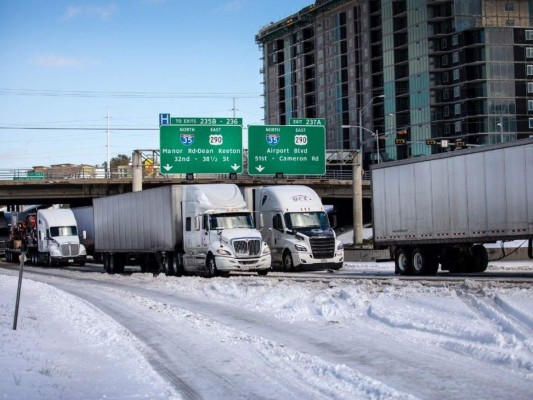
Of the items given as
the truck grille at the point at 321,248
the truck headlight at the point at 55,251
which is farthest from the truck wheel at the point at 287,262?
the truck headlight at the point at 55,251

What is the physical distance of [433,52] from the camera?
123625mm

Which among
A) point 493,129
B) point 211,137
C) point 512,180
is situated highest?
point 493,129

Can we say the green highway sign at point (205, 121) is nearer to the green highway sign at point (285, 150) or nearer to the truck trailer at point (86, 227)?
the green highway sign at point (285, 150)

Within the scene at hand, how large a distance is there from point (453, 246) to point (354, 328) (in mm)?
16765

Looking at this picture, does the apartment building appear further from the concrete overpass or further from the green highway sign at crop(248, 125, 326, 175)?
the green highway sign at crop(248, 125, 326, 175)

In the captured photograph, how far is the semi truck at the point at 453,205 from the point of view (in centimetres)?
2848

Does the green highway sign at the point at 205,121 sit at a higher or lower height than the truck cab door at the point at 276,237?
higher

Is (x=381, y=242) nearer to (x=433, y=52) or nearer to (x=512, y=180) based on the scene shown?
(x=512, y=180)

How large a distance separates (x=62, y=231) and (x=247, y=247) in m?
26.2

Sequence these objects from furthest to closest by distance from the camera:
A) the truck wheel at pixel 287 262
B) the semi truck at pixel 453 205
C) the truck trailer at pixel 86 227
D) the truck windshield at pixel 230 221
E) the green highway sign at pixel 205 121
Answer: the truck trailer at pixel 86 227 < the green highway sign at pixel 205 121 < the truck wheel at pixel 287 262 < the truck windshield at pixel 230 221 < the semi truck at pixel 453 205

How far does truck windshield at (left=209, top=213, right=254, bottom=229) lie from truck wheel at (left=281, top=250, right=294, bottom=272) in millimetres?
2882

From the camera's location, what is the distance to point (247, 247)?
35.0 m

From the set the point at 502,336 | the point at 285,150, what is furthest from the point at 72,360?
the point at 285,150

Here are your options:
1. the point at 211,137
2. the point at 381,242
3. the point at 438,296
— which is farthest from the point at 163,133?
the point at 438,296
